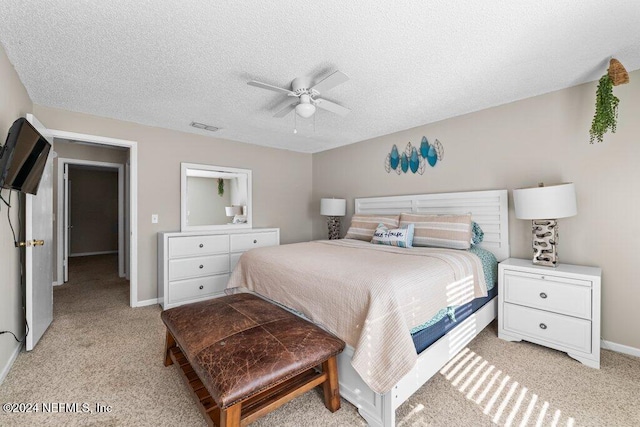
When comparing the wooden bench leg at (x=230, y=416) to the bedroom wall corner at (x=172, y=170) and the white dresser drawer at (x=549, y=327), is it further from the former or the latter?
the bedroom wall corner at (x=172, y=170)

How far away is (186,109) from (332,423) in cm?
319

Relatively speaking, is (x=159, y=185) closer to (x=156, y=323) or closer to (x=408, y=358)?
(x=156, y=323)

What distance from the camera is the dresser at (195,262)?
337 cm

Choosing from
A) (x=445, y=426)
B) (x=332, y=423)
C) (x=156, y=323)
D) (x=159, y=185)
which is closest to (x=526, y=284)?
(x=445, y=426)

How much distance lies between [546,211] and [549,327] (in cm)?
98

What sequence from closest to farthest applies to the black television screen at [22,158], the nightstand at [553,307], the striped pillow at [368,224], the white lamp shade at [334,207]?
the black television screen at [22,158]
the nightstand at [553,307]
the striped pillow at [368,224]
the white lamp shade at [334,207]

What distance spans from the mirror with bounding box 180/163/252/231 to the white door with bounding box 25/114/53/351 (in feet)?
4.50

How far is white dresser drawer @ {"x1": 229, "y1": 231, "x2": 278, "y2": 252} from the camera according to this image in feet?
12.7

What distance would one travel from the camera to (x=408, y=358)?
1443mm

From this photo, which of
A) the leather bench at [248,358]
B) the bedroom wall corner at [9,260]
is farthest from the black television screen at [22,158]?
the leather bench at [248,358]

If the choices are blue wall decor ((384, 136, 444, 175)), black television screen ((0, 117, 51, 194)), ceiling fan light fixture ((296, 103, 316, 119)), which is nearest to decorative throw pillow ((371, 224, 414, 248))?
blue wall decor ((384, 136, 444, 175))

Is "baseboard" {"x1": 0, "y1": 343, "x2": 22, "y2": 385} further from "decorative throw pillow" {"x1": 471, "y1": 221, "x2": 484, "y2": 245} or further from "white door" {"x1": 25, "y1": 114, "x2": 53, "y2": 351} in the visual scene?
"decorative throw pillow" {"x1": 471, "y1": 221, "x2": 484, "y2": 245}

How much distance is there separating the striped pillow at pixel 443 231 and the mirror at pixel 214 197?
269 cm

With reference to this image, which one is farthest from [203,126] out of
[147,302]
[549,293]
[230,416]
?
[549,293]
